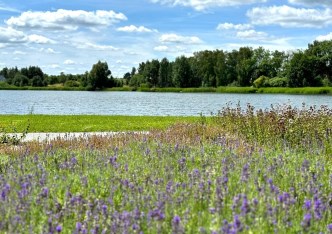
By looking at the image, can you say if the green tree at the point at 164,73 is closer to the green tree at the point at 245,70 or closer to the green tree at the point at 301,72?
the green tree at the point at 245,70

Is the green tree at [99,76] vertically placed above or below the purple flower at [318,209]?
above

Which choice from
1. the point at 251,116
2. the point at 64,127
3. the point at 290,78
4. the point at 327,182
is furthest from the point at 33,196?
the point at 290,78

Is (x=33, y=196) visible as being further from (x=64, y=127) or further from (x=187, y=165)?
(x=64, y=127)

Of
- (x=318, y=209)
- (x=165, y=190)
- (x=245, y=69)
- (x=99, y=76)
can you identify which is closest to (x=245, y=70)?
(x=245, y=69)

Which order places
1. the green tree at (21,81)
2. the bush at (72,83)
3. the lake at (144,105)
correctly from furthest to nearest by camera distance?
the green tree at (21,81) < the bush at (72,83) < the lake at (144,105)

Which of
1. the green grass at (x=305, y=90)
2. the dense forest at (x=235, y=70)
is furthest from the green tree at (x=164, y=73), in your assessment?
the green grass at (x=305, y=90)

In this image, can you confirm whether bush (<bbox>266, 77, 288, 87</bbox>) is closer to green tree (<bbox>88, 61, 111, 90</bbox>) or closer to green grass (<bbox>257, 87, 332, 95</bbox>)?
green grass (<bbox>257, 87, 332, 95</bbox>)

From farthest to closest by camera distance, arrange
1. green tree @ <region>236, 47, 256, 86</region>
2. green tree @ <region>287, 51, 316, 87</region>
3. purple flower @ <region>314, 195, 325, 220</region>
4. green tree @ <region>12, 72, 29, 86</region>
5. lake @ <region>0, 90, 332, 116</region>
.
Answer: green tree @ <region>12, 72, 29, 86</region> < green tree @ <region>236, 47, 256, 86</region> < green tree @ <region>287, 51, 316, 87</region> < lake @ <region>0, 90, 332, 116</region> < purple flower @ <region>314, 195, 325, 220</region>

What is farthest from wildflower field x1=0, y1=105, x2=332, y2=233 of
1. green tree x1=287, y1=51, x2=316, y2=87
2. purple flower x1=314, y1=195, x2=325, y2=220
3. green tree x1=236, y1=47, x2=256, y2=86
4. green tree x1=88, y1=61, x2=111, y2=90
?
green tree x1=88, y1=61, x2=111, y2=90

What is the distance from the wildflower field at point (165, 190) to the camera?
4.70 metres

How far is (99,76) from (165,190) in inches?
4768

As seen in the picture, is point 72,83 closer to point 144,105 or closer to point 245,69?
point 245,69

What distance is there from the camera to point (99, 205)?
525cm

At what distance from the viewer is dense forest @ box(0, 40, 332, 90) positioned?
100000 millimetres
